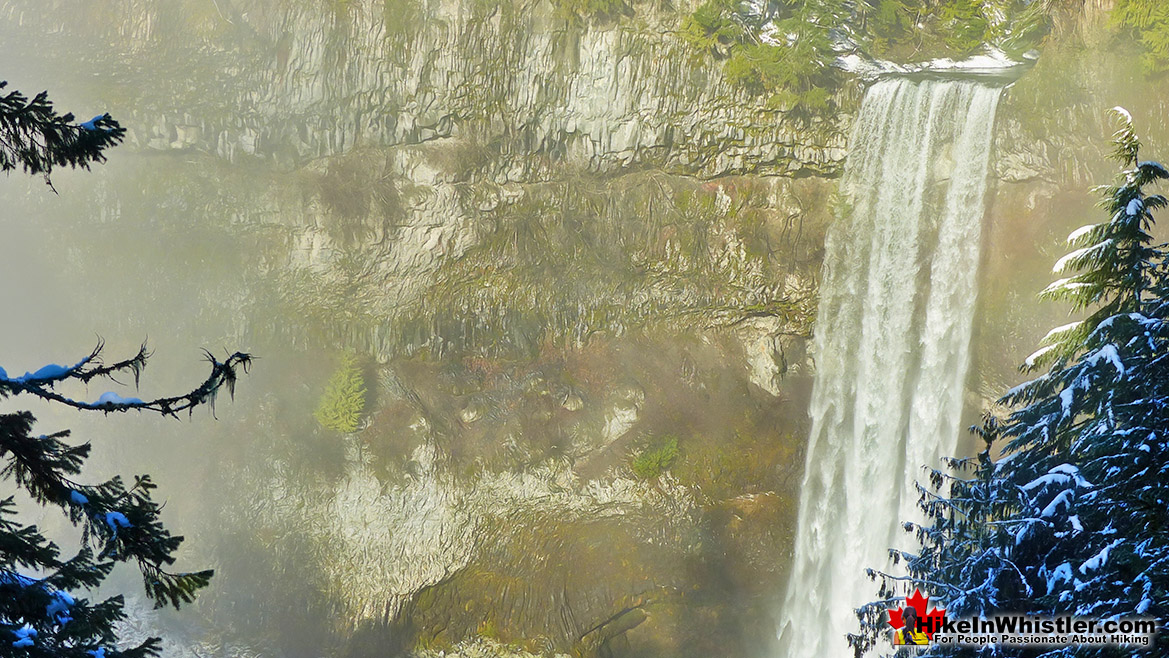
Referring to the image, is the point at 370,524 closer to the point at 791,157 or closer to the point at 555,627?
the point at 555,627

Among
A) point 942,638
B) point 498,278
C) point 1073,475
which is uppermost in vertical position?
point 498,278

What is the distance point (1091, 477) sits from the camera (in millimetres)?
9352

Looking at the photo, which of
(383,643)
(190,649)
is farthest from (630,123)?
(190,649)

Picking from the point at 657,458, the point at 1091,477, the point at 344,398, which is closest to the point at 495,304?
the point at 344,398

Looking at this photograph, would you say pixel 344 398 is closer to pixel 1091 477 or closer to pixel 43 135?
pixel 1091 477

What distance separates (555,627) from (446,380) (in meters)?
8.20

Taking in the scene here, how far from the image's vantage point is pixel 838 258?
2448 centimetres

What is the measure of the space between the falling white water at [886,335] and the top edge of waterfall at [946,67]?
2.68ft

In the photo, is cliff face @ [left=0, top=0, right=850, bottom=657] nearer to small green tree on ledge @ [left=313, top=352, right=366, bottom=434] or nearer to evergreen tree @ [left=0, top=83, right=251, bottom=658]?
small green tree on ledge @ [left=313, top=352, right=366, bottom=434]

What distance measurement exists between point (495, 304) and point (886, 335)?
1136cm

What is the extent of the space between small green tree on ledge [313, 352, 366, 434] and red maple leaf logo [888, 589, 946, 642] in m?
19.9

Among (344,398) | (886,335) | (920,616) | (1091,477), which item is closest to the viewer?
(1091,477)

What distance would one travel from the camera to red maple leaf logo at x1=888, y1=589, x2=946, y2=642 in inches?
409

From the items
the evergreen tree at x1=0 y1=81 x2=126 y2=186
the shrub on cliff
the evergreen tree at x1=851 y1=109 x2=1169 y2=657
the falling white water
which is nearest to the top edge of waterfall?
the falling white water
